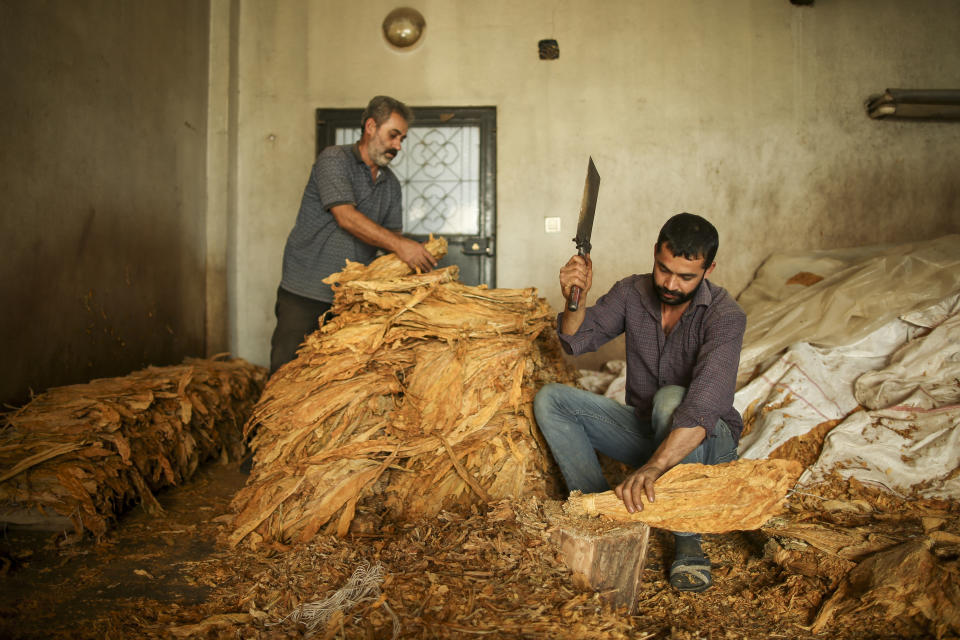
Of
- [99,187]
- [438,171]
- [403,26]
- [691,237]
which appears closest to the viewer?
[691,237]

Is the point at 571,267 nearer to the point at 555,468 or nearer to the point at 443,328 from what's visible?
the point at 443,328

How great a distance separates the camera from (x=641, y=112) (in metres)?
4.88

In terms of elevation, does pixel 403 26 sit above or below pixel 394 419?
above

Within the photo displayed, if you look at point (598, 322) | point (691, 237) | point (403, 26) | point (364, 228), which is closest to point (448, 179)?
point (403, 26)

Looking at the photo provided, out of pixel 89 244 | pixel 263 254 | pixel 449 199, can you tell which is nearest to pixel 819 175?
pixel 449 199

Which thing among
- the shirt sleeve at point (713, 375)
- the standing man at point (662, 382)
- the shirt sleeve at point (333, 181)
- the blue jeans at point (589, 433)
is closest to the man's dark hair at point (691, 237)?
the standing man at point (662, 382)

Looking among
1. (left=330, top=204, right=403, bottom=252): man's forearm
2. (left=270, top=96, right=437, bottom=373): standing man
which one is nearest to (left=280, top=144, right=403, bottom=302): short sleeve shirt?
(left=270, top=96, right=437, bottom=373): standing man

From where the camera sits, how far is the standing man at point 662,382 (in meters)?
1.90

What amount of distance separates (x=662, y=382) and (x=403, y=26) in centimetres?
385

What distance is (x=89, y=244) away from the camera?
3350mm

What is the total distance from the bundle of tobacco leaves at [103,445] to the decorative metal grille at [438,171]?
7.29 ft

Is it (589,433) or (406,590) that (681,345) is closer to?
(589,433)

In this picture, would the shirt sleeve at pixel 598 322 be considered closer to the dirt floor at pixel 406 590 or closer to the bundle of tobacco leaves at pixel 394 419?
the bundle of tobacco leaves at pixel 394 419

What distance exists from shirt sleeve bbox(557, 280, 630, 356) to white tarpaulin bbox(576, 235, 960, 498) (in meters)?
1.15
